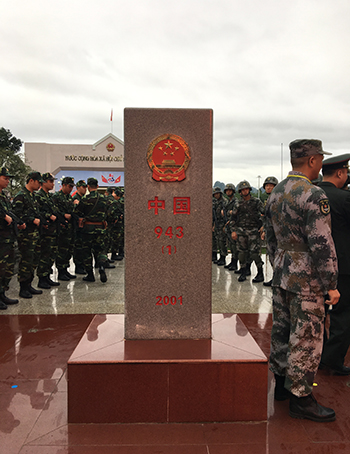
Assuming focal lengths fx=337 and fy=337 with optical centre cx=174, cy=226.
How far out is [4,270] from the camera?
510 cm

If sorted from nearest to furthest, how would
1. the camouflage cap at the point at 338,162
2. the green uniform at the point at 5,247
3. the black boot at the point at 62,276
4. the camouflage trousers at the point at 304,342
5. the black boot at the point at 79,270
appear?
the camouflage trousers at the point at 304,342 → the camouflage cap at the point at 338,162 → the green uniform at the point at 5,247 → the black boot at the point at 62,276 → the black boot at the point at 79,270

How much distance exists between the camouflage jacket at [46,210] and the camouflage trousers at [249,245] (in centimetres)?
369

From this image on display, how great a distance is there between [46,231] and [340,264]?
5006 mm

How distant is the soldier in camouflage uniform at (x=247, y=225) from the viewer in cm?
683

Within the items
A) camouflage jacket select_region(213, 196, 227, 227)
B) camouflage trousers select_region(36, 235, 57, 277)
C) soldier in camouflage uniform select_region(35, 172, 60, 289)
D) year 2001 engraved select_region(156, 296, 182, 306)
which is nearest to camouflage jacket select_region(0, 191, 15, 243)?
soldier in camouflage uniform select_region(35, 172, 60, 289)

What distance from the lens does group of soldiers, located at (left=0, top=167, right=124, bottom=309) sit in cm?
511

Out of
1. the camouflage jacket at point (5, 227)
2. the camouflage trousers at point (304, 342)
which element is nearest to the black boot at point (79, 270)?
the camouflage jacket at point (5, 227)

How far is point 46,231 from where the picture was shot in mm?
6207

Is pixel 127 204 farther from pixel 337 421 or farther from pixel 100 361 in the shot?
pixel 337 421

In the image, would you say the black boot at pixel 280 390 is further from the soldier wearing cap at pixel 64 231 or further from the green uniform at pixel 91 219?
the soldier wearing cap at pixel 64 231

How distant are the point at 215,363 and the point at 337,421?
37.0 inches

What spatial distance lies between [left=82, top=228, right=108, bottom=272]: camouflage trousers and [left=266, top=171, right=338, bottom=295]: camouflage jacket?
4826 mm

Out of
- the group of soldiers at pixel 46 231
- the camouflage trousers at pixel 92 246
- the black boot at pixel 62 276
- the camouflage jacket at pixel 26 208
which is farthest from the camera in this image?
the black boot at pixel 62 276

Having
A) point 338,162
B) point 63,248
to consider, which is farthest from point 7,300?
point 338,162
